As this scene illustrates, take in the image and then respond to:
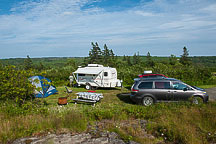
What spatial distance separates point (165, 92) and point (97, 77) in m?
8.17

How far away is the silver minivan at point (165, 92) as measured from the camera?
8984 mm

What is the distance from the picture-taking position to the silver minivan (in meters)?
8.98

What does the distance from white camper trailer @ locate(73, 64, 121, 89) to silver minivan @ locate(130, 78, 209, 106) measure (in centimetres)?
634

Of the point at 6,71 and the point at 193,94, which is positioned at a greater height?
the point at 6,71

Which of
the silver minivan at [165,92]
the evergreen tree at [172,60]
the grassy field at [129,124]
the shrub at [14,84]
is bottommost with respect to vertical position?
the grassy field at [129,124]

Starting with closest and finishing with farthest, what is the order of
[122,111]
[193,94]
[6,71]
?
[122,111] < [6,71] < [193,94]

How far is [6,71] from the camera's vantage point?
25.5 feet

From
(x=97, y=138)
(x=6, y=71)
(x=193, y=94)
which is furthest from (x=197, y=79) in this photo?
(x=6, y=71)

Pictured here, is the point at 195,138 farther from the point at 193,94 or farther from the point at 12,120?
the point at 12,120

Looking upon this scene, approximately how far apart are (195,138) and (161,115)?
1.91 meters

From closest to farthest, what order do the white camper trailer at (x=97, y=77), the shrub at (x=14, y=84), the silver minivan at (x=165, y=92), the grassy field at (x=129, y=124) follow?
the grassy field at (x=129, y=124), the shrub at (x=14, y=84), the silver minivan at (x=165, y=92), the white camper trailer at (x=97, y=77)

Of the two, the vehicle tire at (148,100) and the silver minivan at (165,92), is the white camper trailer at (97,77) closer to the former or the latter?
the silver minivan at (165,92)

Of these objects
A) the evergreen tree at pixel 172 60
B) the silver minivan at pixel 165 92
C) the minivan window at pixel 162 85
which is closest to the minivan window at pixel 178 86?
the silver minivan at pixel 165 92

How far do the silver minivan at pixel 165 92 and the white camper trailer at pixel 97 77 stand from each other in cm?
634
